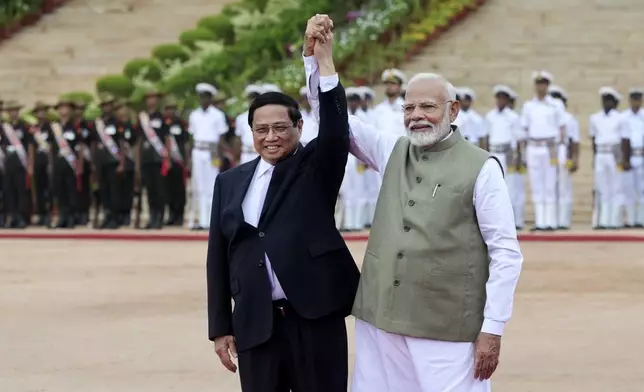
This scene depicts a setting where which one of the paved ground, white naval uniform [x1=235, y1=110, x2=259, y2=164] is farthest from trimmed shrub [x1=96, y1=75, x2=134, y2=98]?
the paved ground

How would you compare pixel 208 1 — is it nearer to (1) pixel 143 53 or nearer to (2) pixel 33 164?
(1) pixel 143 53

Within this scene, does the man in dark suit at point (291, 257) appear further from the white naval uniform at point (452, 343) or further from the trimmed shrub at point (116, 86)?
the trimmed shrub at point (116, 86)


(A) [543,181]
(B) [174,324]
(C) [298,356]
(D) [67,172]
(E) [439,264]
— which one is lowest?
(B) [174,324]

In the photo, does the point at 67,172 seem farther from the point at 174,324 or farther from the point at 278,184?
the point at 278,184

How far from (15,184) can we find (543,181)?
25.0 feet

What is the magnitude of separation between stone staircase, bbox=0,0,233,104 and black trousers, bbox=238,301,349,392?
21.7 meters

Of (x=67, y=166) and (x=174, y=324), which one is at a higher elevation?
(x=67, y=166)

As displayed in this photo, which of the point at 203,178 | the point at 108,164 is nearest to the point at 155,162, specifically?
the point at 108,164

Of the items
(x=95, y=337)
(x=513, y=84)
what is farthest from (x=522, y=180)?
(x=95, y=337)

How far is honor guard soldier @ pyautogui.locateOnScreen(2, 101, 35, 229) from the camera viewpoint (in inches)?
821

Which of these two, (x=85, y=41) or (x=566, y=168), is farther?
(x=85, y=41)

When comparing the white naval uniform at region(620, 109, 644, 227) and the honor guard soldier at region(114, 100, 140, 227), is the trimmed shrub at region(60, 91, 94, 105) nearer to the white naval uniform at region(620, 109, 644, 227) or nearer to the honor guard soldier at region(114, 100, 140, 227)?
the honor guard soldier at region(114, 100, 140, 227)

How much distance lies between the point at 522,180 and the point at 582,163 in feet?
12.4

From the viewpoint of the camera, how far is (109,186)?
20.5 m
